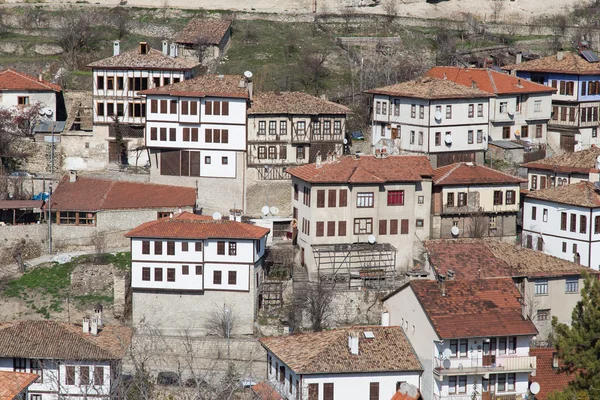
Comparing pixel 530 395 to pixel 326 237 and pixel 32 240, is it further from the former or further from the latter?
pixel 32 240

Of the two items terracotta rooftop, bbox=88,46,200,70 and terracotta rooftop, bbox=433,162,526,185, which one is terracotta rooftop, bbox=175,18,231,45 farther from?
terracotta rooftop, bbox=433,162,526,185

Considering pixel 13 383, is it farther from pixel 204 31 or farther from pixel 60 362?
pixel 204 31

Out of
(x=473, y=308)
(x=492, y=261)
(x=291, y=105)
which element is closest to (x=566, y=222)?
(x=492, y=261)

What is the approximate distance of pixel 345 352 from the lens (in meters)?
61.9

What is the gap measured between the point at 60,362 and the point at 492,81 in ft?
108

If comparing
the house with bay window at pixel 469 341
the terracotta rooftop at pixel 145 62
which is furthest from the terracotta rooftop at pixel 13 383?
the terracotta rooftop at pixel 145 62

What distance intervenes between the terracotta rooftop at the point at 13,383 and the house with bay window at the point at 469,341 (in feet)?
50.7

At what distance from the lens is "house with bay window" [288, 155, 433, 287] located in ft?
236

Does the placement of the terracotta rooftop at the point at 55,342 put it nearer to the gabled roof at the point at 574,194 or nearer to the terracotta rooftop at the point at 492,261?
the terracotta rooftop at the point at 492,261

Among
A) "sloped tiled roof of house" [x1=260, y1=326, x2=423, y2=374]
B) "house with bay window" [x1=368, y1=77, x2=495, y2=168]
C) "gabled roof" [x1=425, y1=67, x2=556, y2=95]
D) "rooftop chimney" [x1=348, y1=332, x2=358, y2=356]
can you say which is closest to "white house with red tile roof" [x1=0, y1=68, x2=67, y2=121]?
"house with bay window" [x1=368, y1=77, x2=495, y2=168]

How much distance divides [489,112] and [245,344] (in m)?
22.9

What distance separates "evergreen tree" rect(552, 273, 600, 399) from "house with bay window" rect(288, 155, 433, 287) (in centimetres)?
1443

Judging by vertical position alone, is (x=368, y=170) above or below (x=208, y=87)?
below

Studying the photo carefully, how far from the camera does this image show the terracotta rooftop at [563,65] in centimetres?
8850
